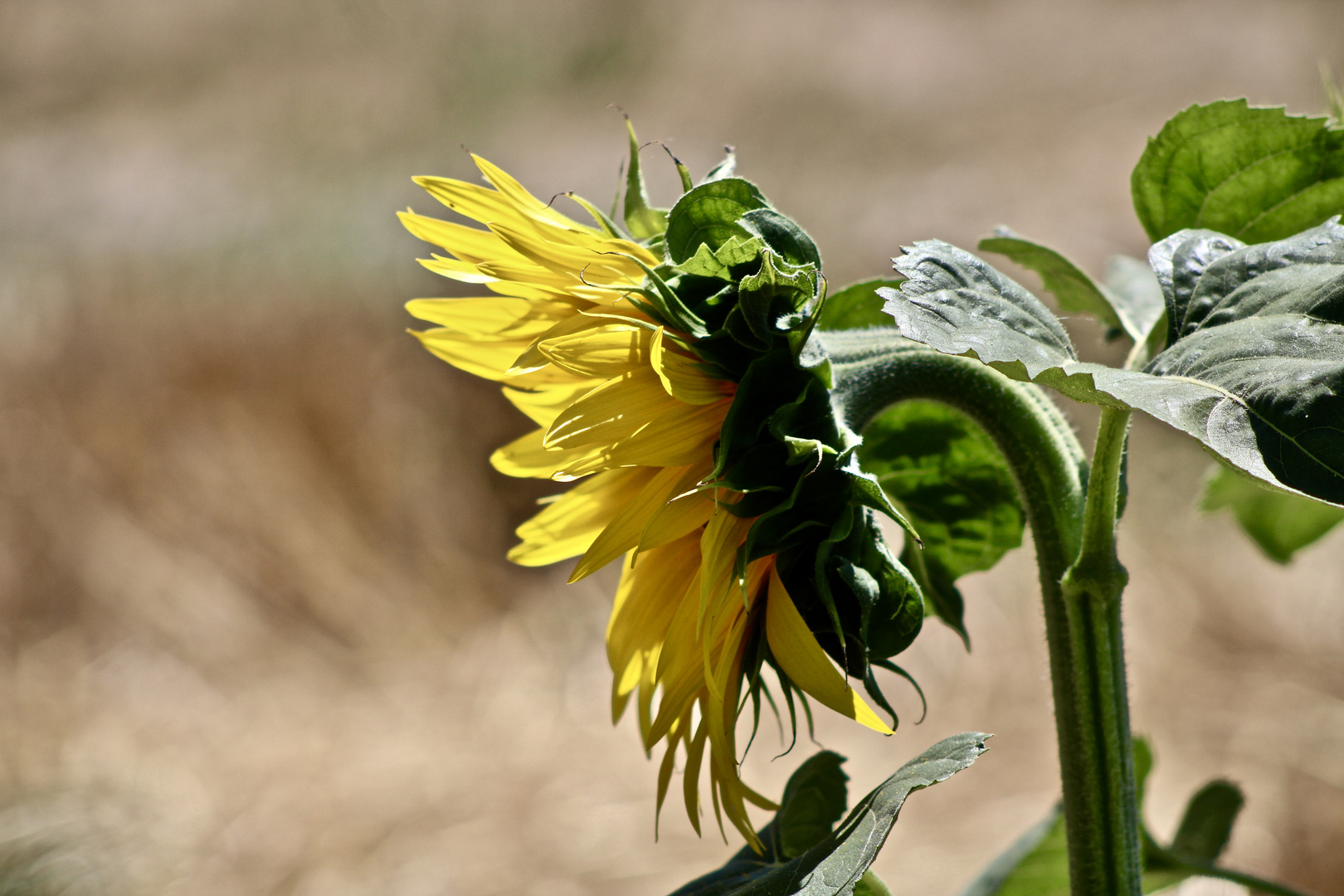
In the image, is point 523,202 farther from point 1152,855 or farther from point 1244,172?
point 1152,855

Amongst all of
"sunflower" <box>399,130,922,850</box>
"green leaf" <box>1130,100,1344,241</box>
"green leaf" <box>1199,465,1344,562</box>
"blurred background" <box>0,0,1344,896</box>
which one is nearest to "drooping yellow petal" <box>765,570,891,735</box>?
"sunflower" <box>399,130,922,850</box>

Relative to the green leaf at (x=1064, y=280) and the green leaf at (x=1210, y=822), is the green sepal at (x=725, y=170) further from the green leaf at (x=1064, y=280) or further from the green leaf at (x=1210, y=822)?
the green leaf at (x=1210, y=822)

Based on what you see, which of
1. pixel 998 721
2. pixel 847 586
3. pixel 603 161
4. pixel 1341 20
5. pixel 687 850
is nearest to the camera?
pixel 847 586

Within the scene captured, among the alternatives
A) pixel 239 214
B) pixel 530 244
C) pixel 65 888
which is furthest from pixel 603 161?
pixel 530 244

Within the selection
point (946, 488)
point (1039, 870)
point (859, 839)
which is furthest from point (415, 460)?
point (859, 839)

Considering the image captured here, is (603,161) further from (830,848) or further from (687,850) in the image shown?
(830,848)

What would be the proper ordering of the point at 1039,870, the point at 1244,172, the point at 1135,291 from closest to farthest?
1. the point at 1244,172
2. the point at 1135,291
3. the point at 1039,870
